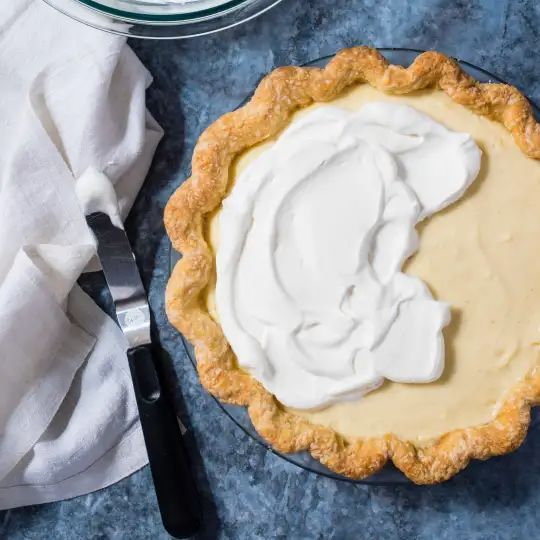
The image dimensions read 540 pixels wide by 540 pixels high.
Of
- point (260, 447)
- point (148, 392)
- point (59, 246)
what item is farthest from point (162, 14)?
point (260, 447)

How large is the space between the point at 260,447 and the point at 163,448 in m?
0.18

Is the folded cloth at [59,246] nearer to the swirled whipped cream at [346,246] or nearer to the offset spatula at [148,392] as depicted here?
the offset spatula at [148,392]

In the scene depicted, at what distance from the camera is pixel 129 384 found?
175cm

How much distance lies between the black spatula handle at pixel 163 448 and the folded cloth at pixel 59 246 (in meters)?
0.07

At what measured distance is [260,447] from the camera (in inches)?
68.6

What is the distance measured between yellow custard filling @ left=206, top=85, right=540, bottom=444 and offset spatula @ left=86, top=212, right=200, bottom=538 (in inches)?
11.0

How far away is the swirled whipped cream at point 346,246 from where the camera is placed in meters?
1.47

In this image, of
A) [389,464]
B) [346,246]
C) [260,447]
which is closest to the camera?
[346,246]

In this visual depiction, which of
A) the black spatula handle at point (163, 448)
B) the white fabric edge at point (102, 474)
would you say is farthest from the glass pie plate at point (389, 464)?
the white fabric edge at point (102, 474)

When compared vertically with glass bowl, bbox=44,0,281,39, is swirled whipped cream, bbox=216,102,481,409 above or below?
below

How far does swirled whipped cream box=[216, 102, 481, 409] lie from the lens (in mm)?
1469

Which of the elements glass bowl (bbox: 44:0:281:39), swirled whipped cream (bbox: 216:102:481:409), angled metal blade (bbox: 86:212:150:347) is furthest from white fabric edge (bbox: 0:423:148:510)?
glass bowl (bbox: 44:0:281:39)

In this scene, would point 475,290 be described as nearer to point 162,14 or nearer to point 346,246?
point 346,246

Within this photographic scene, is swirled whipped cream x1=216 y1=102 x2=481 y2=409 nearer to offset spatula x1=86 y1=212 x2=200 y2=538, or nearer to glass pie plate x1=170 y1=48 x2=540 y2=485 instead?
glass pie plate x1=170 y1=48 x2=540 y2=485
